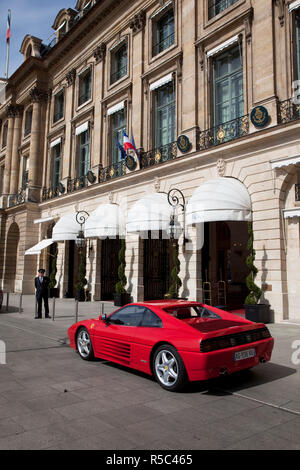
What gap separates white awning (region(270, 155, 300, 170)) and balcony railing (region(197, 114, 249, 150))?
2.07 m

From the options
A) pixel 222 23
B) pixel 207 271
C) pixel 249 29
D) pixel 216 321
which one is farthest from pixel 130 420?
pixel 222 23

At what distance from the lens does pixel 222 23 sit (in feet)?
51.2

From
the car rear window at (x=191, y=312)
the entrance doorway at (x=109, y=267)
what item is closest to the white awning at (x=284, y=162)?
the car rear window at (x=191, y=312)

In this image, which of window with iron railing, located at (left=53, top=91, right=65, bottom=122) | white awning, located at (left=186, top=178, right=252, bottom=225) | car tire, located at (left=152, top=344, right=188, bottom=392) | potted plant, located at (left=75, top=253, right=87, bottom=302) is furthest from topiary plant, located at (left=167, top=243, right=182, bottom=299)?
window with iron railing, located at (left=53, top=91, right=65, bottom=122)

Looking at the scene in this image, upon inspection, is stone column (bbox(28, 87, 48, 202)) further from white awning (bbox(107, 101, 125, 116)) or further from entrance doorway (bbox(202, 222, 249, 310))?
entrance doorway (bbox(202, 222, 249, 310))

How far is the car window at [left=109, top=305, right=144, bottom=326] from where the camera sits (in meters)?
6.50

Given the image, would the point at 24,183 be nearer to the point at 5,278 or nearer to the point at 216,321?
the point at 5,278

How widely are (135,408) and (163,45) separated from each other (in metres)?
18.8

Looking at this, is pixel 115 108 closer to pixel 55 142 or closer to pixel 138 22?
pixel 138 22

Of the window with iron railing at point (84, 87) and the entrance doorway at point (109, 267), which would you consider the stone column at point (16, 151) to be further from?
the entrance doorway at point (109, 267)

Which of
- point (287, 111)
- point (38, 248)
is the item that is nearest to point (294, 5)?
point (287, 111)

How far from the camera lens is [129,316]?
667cm

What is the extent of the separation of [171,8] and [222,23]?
454 cm

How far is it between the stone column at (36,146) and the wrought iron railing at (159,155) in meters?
12.5
